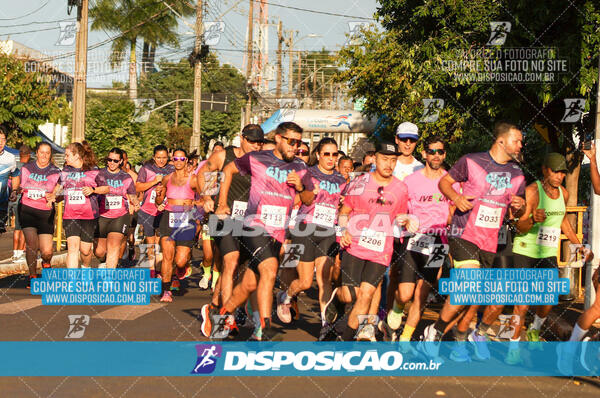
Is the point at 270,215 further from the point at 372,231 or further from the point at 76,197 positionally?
the point at 76,197

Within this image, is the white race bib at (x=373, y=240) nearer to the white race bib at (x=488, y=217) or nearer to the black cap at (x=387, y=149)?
the black cap at (x=387, y=149)

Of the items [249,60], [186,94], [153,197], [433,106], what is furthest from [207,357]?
[186,94]

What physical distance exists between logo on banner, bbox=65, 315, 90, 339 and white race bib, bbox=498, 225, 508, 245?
14.3ft

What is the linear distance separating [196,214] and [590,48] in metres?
5.96

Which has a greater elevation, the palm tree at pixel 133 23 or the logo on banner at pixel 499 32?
the palm tree at pixel 133 23

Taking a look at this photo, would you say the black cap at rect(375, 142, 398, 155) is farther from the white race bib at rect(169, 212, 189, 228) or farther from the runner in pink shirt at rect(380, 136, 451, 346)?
the white race bib at rect(169, 212, 189, 228)

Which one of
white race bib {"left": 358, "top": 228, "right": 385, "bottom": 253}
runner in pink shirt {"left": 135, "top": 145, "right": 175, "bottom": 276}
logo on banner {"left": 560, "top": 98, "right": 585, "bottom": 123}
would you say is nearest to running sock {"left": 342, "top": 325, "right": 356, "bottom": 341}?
white race bib {"left": 358, "top": 228, "right": 385, "bottom": 253}

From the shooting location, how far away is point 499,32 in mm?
12250

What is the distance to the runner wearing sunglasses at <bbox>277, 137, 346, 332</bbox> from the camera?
955 centimetres

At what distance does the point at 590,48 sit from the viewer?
1113 cm

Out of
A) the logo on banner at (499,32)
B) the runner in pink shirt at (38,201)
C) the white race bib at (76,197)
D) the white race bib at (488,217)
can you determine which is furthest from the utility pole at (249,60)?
the white race bib at (488,217)

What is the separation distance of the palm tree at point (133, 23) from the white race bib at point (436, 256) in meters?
47.7

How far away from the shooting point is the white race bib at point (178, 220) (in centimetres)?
1195

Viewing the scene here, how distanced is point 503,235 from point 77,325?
4621 mm
